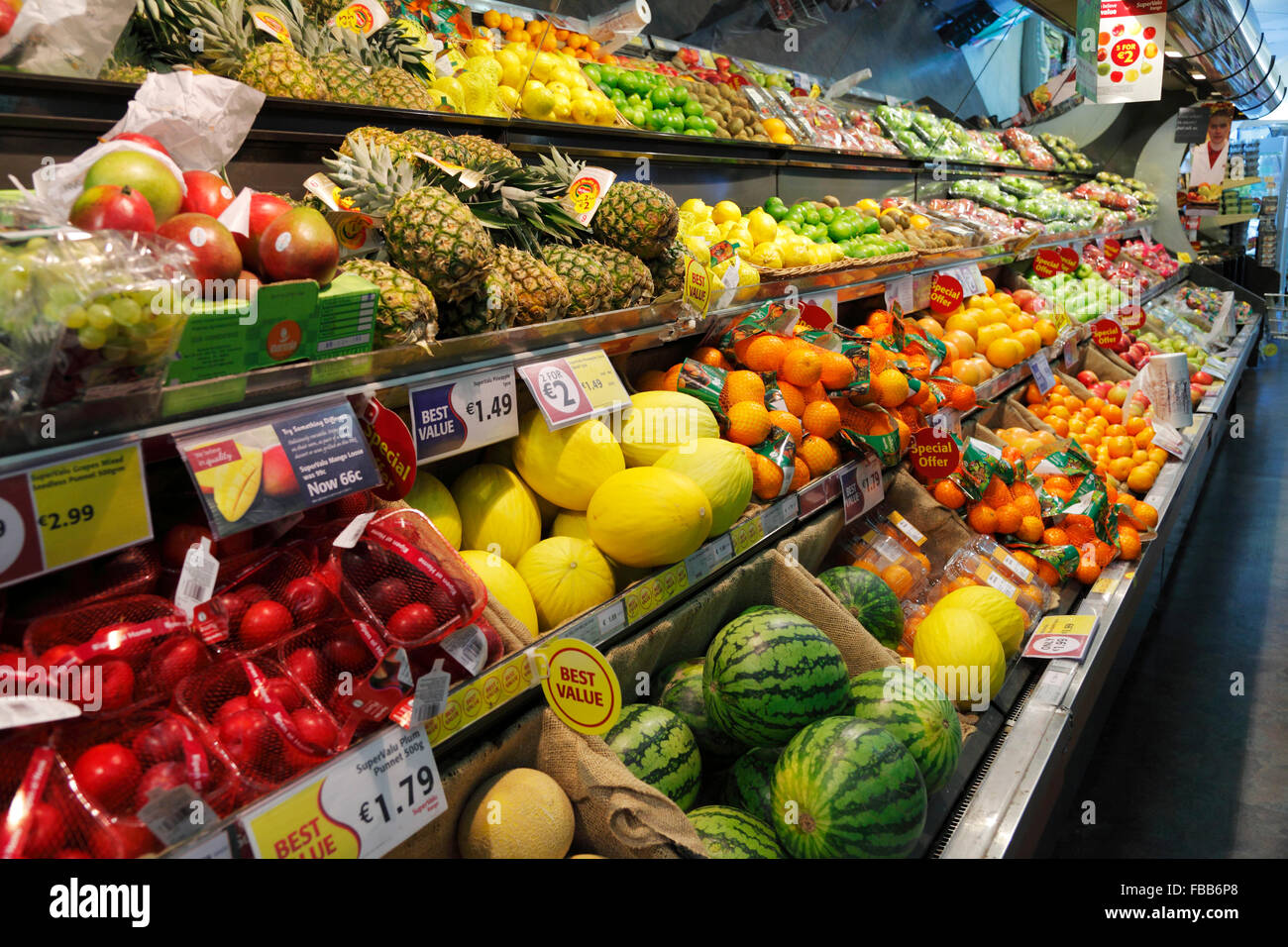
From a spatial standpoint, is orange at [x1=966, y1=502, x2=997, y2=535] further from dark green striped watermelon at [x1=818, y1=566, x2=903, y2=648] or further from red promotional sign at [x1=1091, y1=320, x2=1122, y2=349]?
red promotional sign at [x1=1091, y1=320, x2=1122, y2=349]

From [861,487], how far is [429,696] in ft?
5.07

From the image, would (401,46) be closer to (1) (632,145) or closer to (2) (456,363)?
(1) (632,145)

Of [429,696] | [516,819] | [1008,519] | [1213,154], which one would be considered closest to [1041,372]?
[1008,519]

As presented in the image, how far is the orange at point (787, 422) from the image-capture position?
212cm

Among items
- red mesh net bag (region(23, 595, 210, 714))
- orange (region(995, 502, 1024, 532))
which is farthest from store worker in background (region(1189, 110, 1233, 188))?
red mesh net bag (region(23, 595, 210, 714))

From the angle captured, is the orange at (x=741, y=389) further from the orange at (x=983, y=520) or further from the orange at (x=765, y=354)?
the orange at (x=983, y=520)

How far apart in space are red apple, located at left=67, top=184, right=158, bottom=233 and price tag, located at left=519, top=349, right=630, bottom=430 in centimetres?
67

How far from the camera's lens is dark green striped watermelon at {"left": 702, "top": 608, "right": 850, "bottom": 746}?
1.53 metres

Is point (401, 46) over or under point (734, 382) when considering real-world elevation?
over

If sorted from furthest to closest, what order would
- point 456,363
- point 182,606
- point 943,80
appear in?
point 943,80, point 456,363, point 182,606

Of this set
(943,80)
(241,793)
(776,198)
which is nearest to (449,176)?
(241,793)

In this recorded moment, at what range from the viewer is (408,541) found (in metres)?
1.22

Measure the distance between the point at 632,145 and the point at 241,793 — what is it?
8.31ft

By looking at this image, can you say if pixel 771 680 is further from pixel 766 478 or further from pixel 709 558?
pixel 766 478
